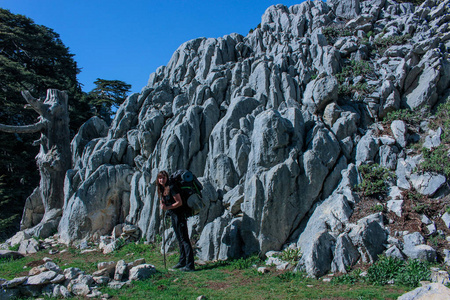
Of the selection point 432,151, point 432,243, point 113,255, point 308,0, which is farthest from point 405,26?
point 113,255

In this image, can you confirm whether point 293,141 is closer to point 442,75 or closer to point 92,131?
point 442,75

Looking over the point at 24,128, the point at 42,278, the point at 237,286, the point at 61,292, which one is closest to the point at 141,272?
the point at 61,292

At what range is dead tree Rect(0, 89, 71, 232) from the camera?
22.1m

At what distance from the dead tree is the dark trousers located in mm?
14113

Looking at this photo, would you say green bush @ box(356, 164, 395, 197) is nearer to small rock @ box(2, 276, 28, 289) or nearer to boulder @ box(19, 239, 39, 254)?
small rock @ box(2, 276, 28, 289)

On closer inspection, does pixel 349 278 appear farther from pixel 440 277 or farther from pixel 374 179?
pixel 374 179

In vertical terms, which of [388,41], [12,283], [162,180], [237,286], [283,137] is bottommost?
[237,286]

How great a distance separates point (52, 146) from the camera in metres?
22.8

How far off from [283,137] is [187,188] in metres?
5.42

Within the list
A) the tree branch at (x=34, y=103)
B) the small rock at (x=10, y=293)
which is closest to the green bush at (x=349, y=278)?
the small rock at (x=10, y=293)

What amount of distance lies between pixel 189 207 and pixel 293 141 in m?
6.05

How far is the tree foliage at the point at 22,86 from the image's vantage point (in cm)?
2634

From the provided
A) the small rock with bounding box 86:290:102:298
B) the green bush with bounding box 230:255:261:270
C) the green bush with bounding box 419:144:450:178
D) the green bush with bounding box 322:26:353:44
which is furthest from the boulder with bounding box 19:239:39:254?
the green bush with bounding box 322:26:353:44

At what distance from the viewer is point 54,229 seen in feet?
66.7
